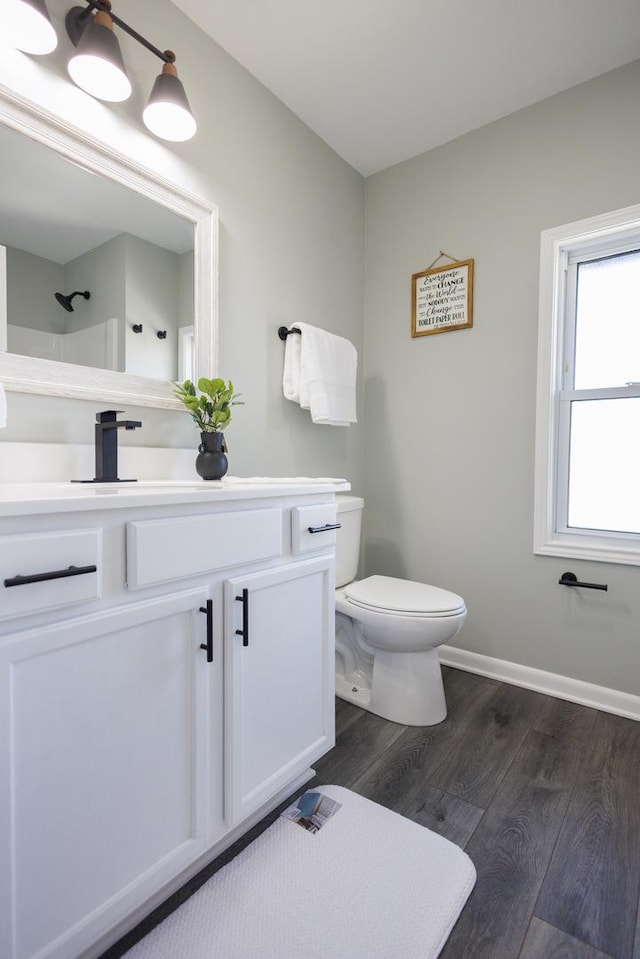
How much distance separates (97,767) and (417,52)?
7.68ft

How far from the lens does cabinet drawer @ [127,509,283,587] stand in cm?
85

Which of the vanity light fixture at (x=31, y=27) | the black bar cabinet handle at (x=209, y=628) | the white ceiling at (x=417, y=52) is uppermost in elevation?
the white ceiling at (x=417, y=52)

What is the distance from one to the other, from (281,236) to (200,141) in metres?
0.44

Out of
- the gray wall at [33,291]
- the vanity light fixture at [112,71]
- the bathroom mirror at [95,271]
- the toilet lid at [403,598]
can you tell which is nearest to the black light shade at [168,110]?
the vanity light fixture at [112,71]

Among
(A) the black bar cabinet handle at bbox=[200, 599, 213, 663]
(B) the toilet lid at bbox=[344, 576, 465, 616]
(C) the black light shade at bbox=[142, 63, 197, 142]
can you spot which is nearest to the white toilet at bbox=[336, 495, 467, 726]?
(B) the toilet lid at bbox=[344, 576, 465, 616]

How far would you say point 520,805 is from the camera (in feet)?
4.26

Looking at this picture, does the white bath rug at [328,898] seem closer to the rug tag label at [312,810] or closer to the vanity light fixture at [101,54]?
the rug tag label at [312,810]

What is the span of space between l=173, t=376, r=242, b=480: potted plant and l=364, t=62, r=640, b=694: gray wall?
1.13 m

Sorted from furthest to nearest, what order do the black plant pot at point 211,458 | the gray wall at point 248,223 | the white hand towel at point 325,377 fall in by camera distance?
the white hand towel at point 325,377
the black plant pot at point 211,458
the gray wall at point 248,223

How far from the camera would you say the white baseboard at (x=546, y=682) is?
1757 millimetres

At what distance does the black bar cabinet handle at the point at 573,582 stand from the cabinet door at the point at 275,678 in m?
1.08

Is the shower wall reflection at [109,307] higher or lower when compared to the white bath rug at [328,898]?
higher

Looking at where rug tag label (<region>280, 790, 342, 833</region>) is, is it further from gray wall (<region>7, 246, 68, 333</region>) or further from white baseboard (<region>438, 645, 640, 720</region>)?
gray wall (<region>7, 246, 68, 333</region>)

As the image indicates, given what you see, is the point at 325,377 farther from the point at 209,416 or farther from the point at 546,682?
the point at 546,682
